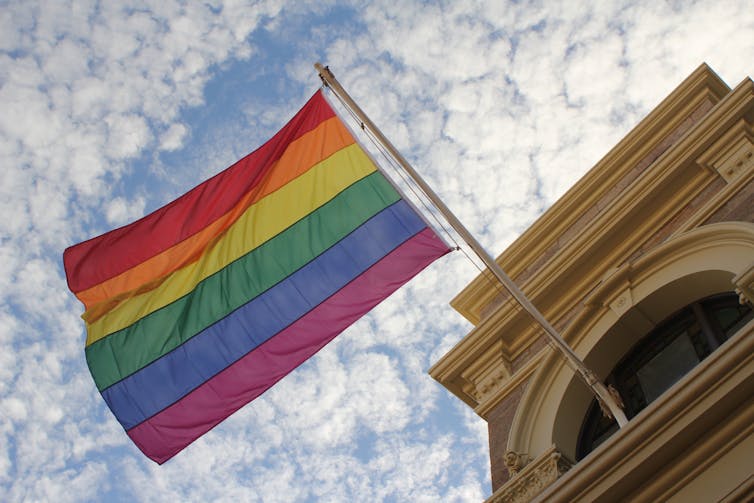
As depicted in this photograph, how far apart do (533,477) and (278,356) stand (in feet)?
9.74

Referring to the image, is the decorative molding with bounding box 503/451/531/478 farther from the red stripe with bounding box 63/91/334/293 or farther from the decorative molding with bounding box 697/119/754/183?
the red stripe with bounding box 63/91/334/293

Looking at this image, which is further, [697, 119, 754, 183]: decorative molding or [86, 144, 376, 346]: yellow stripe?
[86, 144, 376, 346]: yellow stripe

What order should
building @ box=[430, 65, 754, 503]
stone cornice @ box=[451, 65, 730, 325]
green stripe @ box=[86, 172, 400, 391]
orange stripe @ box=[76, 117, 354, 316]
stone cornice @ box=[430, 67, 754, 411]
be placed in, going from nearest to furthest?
building @ box=[430, 65, 754, 503], green stripe @ box=[86, 172, 400, 391], stone cornice @ box=[430, 67, 754, 411], orange stripe @ box=[76, 117, 354, 316], stone cornice @ box=[451, 65, 730, 325]

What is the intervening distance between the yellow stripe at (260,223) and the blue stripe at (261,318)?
74 centimetres

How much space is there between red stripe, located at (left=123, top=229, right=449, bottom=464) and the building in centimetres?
227

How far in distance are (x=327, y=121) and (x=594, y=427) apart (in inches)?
187

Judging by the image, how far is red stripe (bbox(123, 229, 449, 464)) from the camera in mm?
10516

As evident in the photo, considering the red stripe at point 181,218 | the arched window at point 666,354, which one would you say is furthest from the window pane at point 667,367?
the red stripe at point 181,218

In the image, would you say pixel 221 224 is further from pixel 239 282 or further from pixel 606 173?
pixel 606 173

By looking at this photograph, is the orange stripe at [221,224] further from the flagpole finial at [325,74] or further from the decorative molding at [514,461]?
the decorative molding at [514,461]

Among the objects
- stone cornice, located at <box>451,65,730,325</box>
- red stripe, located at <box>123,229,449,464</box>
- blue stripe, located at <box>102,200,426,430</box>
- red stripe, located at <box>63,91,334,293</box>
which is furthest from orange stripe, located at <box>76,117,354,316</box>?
stone cornice, located at <box>451,65,730,325</box>

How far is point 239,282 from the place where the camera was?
1140 centimetres

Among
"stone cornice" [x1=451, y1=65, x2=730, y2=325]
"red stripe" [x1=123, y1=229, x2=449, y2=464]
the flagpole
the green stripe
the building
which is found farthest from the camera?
"stone cornice" [x1=451, y1=65, x2=730, y2=325]

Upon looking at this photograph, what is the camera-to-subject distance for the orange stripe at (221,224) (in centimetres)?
1193
